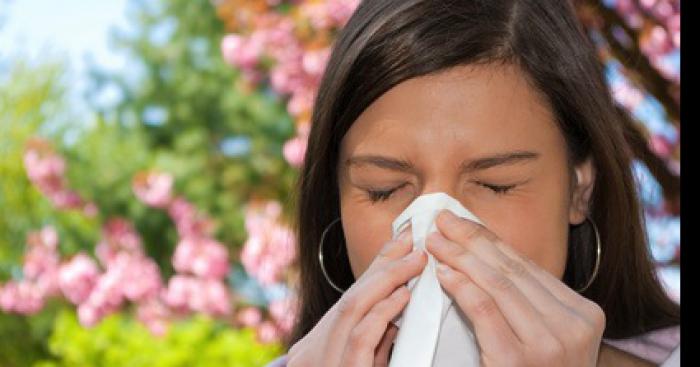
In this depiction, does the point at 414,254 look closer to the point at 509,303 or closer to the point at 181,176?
the point at 509,303

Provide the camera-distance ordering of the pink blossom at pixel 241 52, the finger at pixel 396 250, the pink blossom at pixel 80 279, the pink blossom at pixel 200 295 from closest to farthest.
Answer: the finger at pixel 396 250 → the pink blossom at pixel 241 52 → the pink blossom at pixel 200 295 → the pink blossom at pixel 80 279

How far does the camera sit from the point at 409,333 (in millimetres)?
1834

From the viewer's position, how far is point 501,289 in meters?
1.83

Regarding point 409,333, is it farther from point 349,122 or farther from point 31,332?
point 31,332

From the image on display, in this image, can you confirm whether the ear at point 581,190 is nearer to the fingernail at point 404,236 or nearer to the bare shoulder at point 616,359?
the bare shoulder at point 616,359

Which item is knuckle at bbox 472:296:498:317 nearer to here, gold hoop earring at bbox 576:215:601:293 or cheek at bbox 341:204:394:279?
cheek at bbox 341:204:394:279

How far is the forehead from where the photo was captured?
1.96 meters

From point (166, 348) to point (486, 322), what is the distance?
5131mm

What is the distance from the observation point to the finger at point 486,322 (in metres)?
1.81

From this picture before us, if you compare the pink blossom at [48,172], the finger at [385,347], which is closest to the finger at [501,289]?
the finger at [385,347]

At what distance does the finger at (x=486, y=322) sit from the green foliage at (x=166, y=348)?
4.61m

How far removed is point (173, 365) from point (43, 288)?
397 cm

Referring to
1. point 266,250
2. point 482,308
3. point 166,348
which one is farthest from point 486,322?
point 266,250

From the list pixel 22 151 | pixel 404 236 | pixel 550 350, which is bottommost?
pixel 550 350
